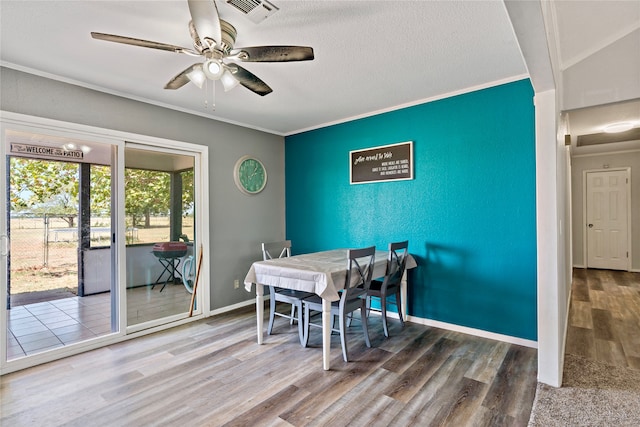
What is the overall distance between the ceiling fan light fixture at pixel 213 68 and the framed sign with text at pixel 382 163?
220 cm

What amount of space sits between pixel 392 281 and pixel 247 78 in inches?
90.9

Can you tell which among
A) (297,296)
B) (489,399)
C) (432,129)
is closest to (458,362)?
(489,399)

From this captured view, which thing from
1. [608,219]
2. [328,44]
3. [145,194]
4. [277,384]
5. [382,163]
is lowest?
[277,384]

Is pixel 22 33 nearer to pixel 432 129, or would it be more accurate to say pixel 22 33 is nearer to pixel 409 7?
pixel 409 7

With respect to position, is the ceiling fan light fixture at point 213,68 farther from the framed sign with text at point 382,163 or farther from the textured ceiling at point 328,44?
the framed sign with text at point 382,163

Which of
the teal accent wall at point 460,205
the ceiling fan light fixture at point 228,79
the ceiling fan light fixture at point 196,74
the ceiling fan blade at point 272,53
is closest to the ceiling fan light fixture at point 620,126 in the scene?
the teal accent wall at point 460,205

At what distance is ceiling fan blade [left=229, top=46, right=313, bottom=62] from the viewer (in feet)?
6.07

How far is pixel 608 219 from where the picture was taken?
6.25 m

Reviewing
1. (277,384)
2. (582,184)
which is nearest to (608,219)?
(582,184)

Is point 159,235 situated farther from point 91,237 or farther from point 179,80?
point 179,80

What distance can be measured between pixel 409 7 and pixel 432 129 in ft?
5.55

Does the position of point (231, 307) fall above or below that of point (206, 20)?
below

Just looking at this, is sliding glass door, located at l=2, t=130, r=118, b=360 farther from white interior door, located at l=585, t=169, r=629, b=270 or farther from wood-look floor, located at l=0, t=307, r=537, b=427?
white interior door, located at l=585, t=169, r=629, b=270

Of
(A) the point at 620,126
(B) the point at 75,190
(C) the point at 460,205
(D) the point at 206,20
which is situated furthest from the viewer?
(A) the point at 620,126
